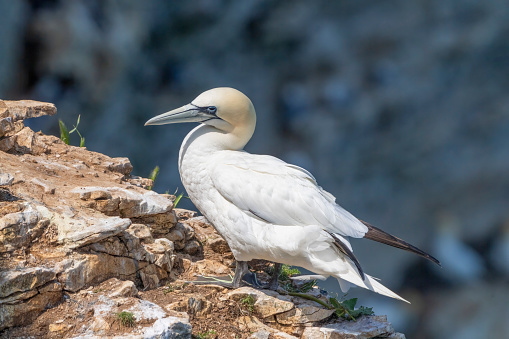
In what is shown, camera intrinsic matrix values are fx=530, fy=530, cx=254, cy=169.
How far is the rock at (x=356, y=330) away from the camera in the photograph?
3.67 metres

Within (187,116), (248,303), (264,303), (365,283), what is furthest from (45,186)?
(365,283)

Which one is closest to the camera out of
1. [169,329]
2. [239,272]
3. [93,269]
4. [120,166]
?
[169,329]

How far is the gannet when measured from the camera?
141 inches

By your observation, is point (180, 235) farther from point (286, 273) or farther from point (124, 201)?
point (286, 273)

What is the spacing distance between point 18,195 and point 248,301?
1718 mm

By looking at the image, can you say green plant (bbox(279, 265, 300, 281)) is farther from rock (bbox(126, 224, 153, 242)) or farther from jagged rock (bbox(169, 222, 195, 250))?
rock (bbox(126, 224, 153, 242))

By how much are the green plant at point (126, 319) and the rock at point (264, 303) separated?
915 mm

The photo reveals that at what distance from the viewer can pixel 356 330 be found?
3760 mm

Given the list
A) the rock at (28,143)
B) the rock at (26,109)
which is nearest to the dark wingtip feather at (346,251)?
the rock at (28,143)

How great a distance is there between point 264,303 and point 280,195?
0.78 meters

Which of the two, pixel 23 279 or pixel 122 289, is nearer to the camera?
pixel 23 279

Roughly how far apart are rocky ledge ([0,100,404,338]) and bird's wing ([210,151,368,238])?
0.60 m

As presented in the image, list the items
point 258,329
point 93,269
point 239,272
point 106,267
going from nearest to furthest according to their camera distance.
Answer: point 93,269, point 106,267, point 258,329, point 239,272

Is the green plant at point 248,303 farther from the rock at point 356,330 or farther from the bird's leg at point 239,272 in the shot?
the rock at point 356,330
